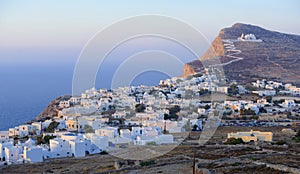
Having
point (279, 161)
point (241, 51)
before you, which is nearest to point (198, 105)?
point (279, 161)

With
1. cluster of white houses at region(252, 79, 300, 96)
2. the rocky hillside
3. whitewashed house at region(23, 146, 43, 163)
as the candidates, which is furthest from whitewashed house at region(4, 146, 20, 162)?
the rocky hillside

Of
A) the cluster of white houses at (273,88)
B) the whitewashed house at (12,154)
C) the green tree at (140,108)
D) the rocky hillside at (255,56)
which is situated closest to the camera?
the whitewashed house at (12,154)

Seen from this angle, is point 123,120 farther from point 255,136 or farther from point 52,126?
point 255,136

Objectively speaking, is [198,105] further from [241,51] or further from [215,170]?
[241,51]

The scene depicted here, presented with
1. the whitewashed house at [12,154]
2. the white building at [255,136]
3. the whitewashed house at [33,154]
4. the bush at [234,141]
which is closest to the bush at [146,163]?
the whitewashed house at [33,154]

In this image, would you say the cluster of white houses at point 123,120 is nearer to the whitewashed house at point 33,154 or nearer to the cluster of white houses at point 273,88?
the whitewashed house at point 33,154

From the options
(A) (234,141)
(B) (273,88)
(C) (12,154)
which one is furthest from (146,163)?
(B) (273,88)

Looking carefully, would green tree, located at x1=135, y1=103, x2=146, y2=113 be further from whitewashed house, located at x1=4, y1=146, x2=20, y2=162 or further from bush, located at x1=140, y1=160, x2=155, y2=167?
bush, located at x1=140, y1=160, x2=155, y2=167

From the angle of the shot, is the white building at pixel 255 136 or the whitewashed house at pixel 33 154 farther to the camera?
the white building at pixel 255 136
